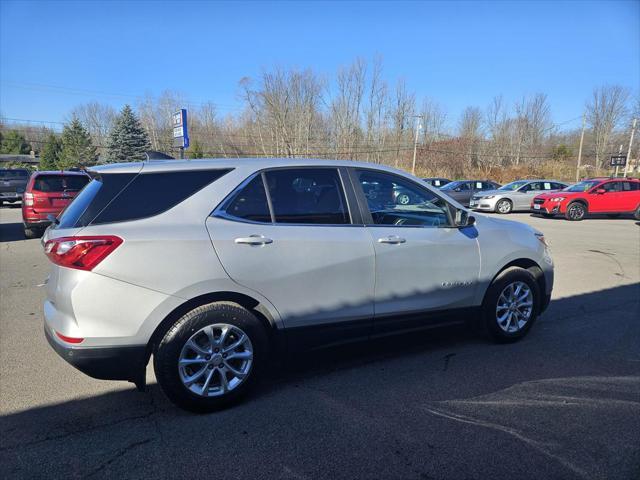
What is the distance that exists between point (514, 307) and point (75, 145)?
56.2 m

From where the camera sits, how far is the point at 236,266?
9.95ft

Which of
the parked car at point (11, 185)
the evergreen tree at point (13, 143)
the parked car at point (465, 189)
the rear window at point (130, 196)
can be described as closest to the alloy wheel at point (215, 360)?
the rear window at point (130, 196)

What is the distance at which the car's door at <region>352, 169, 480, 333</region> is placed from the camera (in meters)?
3.61

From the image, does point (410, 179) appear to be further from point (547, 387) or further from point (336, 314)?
point (547, 387)

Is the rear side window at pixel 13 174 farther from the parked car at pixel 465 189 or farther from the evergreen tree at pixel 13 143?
the evergreen tree at pixel 13 143

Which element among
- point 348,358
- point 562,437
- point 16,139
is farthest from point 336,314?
point 16,139

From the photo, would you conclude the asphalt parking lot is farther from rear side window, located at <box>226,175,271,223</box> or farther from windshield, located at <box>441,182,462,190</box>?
windshield, located at <box>441,182,462,190</box>

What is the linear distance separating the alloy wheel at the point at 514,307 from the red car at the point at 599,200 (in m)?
15.8

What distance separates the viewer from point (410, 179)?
3.98 metres

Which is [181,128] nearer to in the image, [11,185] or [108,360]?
[108,360]

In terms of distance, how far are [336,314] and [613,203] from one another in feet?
63.7

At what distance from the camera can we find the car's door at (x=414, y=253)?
361 cm

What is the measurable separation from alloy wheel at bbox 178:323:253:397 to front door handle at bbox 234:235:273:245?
0.59 meters

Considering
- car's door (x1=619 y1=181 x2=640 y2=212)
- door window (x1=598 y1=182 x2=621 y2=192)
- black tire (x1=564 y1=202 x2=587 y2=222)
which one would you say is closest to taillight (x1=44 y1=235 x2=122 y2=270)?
black tire (x1=564 y1=202 x2=587 y2=222)
